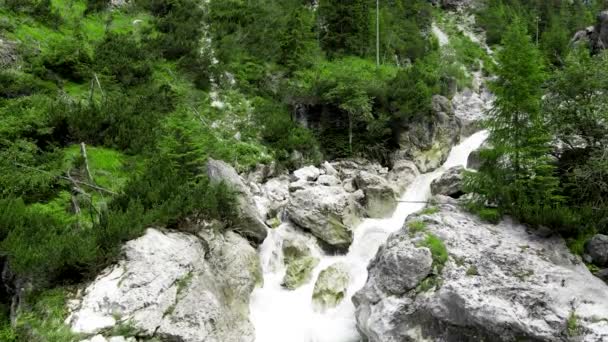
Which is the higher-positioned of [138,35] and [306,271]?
[138,35]

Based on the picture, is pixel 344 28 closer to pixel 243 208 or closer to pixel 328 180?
pixel 328 180

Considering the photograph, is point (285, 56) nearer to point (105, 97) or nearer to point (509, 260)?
point (105, 97)

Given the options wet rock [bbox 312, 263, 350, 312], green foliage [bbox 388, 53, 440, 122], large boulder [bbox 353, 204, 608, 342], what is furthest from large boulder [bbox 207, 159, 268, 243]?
green foliage [bbox 388, 53, 440, 122]

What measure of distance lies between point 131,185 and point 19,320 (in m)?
4.65

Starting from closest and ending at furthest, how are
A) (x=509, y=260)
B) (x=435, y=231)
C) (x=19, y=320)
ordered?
(x=19, y=320) → (x=509, y=260) → (x=435, y=231)

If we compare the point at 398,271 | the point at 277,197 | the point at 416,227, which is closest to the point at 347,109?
the point at 277,197

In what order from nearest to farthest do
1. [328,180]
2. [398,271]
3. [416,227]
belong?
1. [398,271]
2. [416,227]
3. [328,180]

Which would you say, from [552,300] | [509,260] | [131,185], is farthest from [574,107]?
[131,185]

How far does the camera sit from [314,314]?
1254cm

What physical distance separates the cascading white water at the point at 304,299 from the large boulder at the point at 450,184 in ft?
9.28

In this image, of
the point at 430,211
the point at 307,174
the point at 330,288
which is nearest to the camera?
the point at 430,211

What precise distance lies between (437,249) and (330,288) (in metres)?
3.87

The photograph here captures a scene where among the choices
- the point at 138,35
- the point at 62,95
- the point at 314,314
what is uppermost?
the point at 138,35

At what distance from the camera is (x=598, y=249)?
10656 mm
